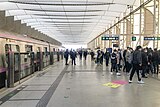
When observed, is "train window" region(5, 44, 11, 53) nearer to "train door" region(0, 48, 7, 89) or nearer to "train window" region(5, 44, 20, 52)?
"train window" region(5, 44, 20, 52)

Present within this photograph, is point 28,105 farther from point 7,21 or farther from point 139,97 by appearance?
point 7,21

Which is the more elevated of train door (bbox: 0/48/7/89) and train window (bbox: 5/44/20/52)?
train window (bbox: 5/44/20/52)

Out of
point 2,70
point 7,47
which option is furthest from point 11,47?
point 2,70

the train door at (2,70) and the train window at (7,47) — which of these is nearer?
the train door at (2,70)

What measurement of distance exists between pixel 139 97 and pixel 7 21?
2475cm

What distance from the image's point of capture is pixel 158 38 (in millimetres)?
18844

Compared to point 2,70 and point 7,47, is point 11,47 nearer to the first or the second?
point 7,47

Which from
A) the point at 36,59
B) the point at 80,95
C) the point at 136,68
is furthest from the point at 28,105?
the point at 36,59

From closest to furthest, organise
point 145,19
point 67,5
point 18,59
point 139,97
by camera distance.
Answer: point 139,97
point 18,59
point 67,5
point 145,19

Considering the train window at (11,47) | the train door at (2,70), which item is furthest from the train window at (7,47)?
the train door at (2,70)

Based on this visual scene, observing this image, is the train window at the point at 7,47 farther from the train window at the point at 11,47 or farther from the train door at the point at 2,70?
the train door at the point at 2,70

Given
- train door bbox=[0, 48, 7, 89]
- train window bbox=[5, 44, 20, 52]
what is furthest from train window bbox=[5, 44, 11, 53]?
train door bbox=[0, 48, 7, 89]

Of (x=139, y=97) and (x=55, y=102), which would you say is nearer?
(x=55, y=102)

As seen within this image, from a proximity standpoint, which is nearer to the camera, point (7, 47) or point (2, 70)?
point (2, 70)
